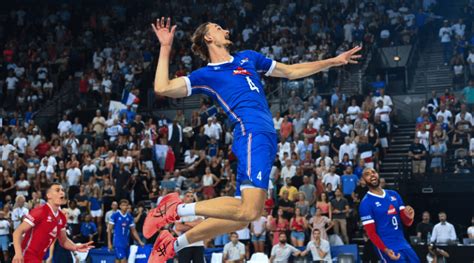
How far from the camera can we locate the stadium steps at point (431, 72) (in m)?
29.9

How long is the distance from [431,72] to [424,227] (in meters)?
10.6

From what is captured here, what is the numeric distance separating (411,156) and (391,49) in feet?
25.7

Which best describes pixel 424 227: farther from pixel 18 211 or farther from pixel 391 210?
pixel 18 211

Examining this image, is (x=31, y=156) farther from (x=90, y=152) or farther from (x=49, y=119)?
(x=49, y=119)

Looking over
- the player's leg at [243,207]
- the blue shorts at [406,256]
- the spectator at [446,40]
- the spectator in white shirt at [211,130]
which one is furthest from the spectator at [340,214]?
the player's leg at [243,207]

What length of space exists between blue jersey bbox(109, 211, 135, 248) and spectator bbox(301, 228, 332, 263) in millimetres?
5004

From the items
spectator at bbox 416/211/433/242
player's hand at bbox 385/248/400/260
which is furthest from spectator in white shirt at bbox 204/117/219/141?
player's hand at bbox 385/248/400/260

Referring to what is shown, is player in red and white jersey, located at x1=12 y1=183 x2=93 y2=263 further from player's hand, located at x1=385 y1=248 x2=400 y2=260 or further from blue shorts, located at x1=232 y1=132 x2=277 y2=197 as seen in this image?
player's hand, located at x1=385 y1=248 x2=400 y2=260

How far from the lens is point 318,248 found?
20.8 metres

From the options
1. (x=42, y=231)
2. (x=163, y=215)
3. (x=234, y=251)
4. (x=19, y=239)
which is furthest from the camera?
(x=234, y=251)

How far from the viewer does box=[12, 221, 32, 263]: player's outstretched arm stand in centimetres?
1068

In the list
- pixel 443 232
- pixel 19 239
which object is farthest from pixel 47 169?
pixel 19 239

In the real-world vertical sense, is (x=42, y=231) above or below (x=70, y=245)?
above

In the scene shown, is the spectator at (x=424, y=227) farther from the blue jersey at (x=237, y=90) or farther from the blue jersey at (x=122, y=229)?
the blue jersey at (x=237, y=90)
